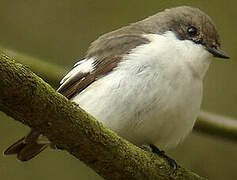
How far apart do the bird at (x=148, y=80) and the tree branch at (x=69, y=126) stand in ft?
0.90

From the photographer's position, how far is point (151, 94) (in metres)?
3.21

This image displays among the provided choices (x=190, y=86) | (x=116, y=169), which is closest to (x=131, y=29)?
(x=190, y=86)

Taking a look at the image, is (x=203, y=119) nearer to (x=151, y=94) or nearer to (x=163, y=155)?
(x=163, y=155)

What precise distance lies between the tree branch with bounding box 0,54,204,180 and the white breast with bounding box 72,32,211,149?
0.25 metres

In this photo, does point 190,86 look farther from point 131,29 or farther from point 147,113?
point 131,29

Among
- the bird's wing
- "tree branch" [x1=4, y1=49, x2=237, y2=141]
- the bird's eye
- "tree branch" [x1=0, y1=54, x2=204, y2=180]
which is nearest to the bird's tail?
the bird's wing

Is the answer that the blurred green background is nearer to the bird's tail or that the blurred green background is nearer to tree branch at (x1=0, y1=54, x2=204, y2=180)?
the bird's tail

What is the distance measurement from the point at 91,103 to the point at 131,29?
2.01 ft

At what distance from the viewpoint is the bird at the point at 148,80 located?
3.23 m

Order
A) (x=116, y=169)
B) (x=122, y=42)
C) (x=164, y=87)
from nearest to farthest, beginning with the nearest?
(x=116, y=169) < (x=164, y=87) < (x=122, y=42)

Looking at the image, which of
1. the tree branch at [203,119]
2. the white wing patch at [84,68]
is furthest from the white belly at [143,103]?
the tree branch at [203,119]

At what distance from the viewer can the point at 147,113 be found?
3.25 m

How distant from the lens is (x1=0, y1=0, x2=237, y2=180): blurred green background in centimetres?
461

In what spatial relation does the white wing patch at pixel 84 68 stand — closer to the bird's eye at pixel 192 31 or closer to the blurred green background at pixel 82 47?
the bird's eye at pixel 192 31
